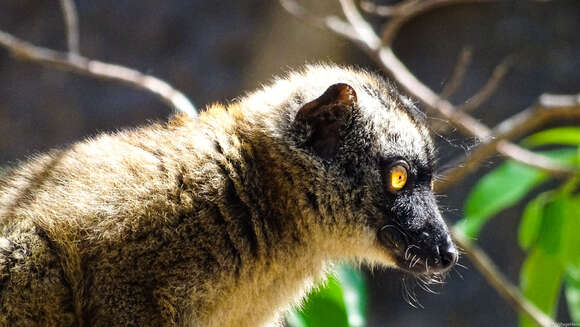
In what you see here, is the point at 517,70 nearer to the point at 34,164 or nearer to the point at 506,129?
the point at 506,129

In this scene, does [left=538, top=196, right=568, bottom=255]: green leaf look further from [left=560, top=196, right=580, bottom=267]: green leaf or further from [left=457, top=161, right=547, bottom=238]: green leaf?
[left=457, top=161, right=547, bottom=238]: green leaf

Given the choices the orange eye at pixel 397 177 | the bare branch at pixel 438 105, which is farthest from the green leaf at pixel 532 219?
the orange eye at pixel 397 177

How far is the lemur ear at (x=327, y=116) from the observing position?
12.2ft

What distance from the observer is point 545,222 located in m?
4.45

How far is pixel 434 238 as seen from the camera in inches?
152

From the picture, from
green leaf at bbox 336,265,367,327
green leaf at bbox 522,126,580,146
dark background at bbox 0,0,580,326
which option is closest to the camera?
green leaf at bbox 336,265,367,327

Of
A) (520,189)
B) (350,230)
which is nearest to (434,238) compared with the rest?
(350,230)

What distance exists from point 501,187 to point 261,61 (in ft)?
17.1

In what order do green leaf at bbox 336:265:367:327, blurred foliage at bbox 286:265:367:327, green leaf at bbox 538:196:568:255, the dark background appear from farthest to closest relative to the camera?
the dark background < green leaf at bbox 336:265:367:327 < green leaf at bbox 538:196:568:255 < blurred foliage at bbox 286:265:367:327

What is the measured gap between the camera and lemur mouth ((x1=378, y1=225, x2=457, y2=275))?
385cm

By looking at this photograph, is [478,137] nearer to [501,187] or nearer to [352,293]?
[501,187]

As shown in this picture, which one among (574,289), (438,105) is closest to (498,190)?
(438,105)

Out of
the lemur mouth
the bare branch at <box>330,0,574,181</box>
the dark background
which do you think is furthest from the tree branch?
the dark background

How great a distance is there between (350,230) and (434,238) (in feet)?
1.32
